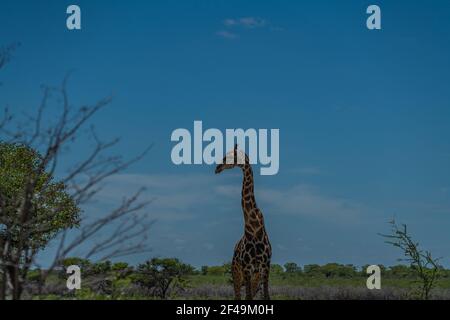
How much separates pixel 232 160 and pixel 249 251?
5.71 feet

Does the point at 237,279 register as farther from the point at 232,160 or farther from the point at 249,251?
the point at 232,160

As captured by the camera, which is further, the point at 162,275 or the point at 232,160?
the point at 162,275

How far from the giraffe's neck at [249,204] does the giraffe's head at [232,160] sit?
0.19m

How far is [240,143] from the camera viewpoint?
1417 cm

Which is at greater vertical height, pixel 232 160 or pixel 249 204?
pixel 232 160

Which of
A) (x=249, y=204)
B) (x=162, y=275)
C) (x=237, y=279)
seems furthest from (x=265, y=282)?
(x=162, y=275)

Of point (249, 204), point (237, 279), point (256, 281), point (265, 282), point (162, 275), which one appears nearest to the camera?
point (265, 282)

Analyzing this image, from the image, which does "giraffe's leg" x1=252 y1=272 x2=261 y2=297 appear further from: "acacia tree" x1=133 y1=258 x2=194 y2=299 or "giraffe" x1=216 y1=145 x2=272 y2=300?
"acacia tree" x1=133 y1=258 x2=194 y2=299

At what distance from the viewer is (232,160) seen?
14555 millimetres

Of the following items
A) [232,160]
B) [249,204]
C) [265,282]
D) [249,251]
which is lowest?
[265,282]
